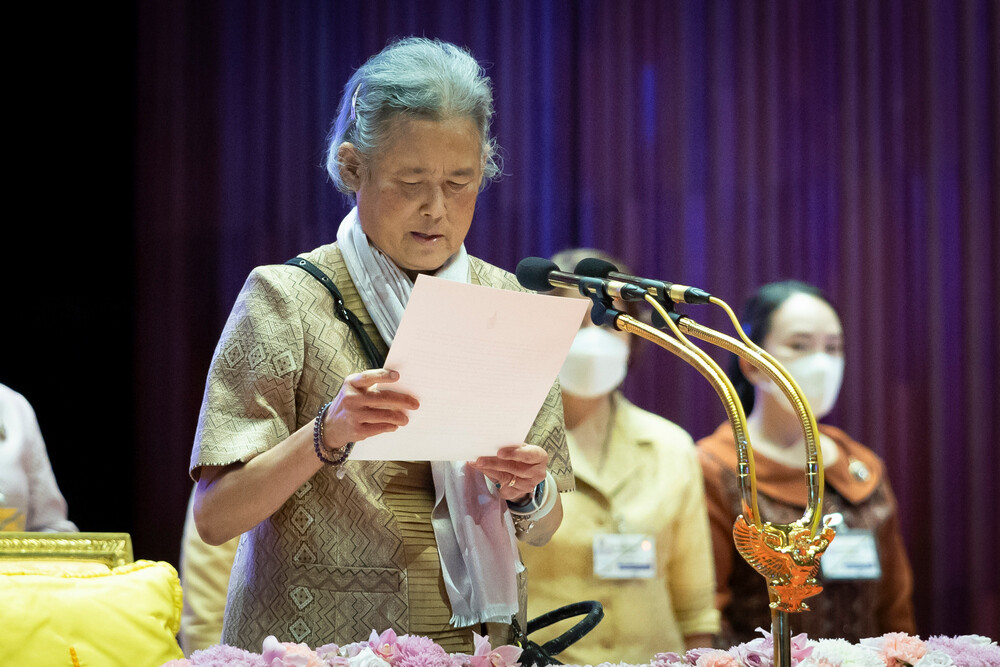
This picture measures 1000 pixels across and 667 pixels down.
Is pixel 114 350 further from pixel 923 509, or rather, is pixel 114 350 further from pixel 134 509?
pixel 923 509

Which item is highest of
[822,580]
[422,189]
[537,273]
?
[422,189]

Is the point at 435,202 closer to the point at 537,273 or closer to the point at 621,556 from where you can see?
the point at 537,273

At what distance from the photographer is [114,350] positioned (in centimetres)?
349

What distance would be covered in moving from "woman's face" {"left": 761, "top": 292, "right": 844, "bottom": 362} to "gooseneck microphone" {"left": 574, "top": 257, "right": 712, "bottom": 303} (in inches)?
88.3

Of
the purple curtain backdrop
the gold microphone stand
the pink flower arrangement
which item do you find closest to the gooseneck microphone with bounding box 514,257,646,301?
the gold microphone stand

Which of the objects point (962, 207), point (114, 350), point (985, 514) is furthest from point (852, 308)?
point (114, 350)

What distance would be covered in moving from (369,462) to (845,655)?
2.34ft

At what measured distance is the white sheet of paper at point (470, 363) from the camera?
1.25m

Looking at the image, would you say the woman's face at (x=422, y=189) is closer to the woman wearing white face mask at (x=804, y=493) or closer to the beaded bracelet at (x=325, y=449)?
the beaded bracelet at (x=325, y=449)

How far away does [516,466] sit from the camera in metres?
1.52

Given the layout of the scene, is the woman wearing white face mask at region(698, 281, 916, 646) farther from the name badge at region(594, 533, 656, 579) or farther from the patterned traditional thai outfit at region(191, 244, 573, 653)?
the patterned traditional thai outfit at region(191, 244, 573, 653)

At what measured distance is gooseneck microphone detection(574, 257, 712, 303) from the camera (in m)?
Answer: 1.26

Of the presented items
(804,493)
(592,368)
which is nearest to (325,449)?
(592,368)

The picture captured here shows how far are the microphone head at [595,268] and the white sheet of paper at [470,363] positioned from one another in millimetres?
70
